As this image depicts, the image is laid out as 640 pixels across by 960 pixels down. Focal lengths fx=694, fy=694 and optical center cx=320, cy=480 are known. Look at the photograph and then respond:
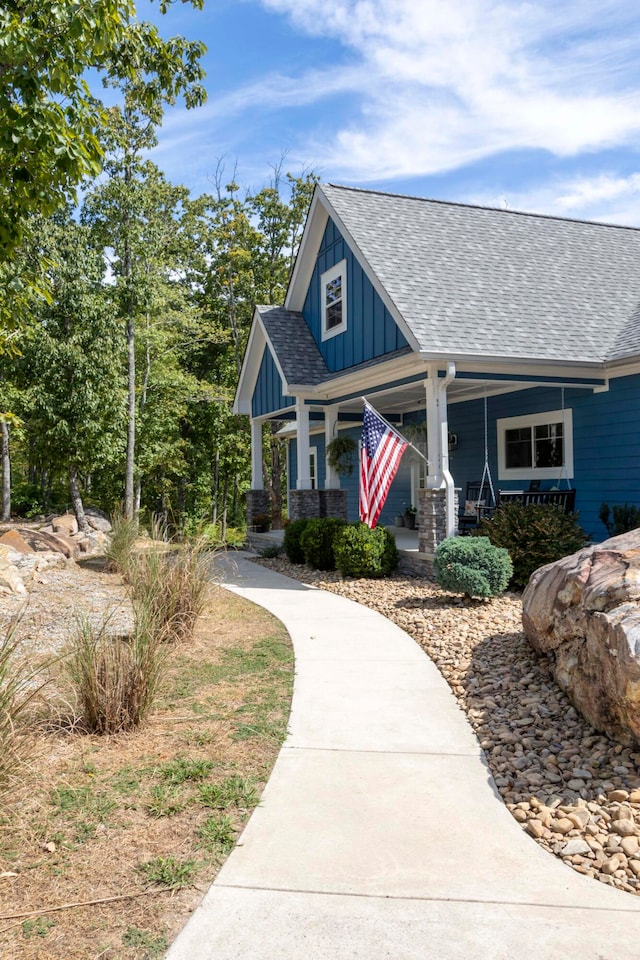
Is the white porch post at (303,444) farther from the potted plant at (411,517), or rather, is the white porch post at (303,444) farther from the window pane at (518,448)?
the window pane at (518,448)

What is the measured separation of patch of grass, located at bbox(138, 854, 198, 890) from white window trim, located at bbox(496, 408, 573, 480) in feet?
32.3

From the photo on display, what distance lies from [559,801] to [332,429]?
10714mm

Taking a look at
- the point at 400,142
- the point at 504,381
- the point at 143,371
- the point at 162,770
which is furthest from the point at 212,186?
the point at 162,770

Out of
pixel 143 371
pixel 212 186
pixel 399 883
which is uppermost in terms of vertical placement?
pixel 212 186

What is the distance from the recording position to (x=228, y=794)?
3.50m

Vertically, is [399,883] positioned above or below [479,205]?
below

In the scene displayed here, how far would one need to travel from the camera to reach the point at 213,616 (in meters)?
7.90

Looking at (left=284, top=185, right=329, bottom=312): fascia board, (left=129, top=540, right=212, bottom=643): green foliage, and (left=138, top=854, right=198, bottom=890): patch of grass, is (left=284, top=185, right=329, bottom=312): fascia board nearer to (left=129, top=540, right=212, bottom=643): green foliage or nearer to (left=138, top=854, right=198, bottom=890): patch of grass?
(left=129, top=540, right=212, bottom=643): green foliage

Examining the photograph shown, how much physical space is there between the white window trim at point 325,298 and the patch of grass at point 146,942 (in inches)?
441

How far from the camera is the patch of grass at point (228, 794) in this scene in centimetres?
342

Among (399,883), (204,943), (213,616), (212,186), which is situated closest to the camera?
(204,943)

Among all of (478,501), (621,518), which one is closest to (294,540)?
(478,501)

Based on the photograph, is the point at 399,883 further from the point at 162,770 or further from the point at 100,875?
the point at 162,770

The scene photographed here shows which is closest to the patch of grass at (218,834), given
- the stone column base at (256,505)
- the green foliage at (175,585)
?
the green foliage at (175,585)
